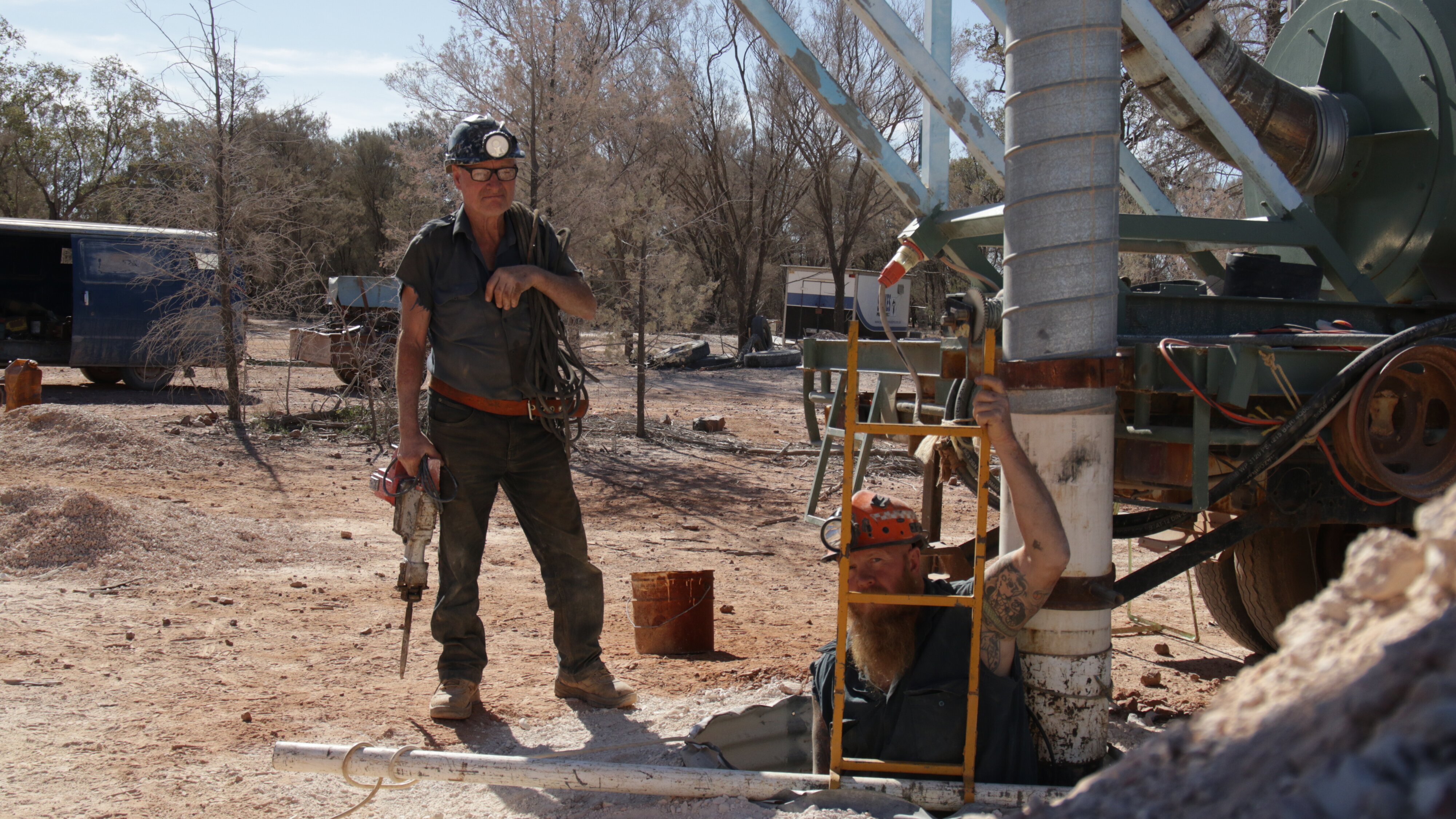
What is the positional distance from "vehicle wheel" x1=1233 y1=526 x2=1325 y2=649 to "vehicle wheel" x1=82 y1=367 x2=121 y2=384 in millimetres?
16425

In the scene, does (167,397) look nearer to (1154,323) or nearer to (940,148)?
(940,148)

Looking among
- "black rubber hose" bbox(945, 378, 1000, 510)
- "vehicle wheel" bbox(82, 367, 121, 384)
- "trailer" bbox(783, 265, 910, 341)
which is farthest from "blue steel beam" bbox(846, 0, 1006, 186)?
"trailer" bbox(783, 265, 910, 341)

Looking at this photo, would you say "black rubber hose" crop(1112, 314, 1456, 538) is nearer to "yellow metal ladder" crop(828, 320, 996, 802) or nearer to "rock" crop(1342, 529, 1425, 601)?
"yellow metal ladder" crop(828, 320, 996, 802)

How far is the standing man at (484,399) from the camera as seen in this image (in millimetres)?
4121

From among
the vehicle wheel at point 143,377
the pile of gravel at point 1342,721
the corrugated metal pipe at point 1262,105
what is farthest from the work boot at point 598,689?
the vehicle wheel at point 143,377

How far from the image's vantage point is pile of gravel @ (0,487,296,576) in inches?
259

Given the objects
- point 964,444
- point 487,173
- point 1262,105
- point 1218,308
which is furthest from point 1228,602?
point 487,173

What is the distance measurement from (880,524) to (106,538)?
19.0 ft

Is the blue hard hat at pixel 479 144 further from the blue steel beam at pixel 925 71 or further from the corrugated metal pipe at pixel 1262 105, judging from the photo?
the corrugated metal pipe at pixel 1262 105

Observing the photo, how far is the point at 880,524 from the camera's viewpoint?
312 cm

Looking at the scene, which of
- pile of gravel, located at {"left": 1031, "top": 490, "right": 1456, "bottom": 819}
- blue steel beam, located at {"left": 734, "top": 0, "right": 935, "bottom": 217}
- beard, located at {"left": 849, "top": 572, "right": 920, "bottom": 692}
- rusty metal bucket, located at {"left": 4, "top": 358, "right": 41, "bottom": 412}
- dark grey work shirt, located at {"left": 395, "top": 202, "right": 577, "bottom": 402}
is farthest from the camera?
rusty metal bucket, located at {"left": 4, "top": 358, "right": 41, "bottom": 412}

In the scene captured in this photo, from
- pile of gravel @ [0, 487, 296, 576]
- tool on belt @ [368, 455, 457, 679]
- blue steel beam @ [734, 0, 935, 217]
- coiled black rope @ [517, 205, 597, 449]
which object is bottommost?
pile of gravel @ [0, 487, 296, 576]

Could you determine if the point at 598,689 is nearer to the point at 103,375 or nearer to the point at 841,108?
the point at 841,108

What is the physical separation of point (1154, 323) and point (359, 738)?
347cm
